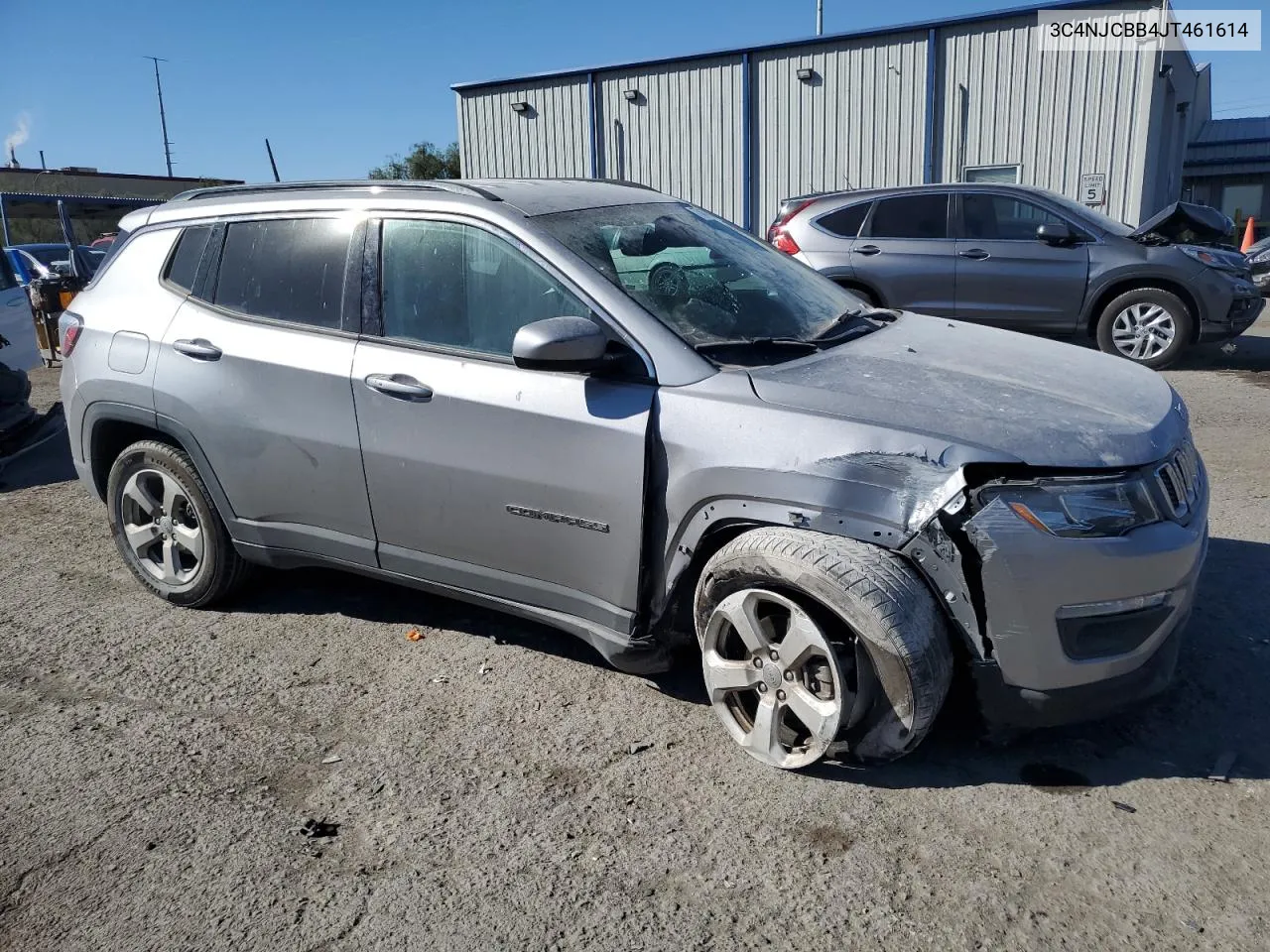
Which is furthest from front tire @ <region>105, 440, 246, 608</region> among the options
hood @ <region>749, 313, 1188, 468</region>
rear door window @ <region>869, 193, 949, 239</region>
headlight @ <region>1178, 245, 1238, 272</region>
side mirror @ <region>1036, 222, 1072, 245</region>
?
headlight @ <region>1178, 245, 1238, 272</region>

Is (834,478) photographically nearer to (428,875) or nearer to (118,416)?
(428,875)

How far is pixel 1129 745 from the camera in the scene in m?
3.07

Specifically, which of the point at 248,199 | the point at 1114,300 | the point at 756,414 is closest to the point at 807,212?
the point at 1114,300

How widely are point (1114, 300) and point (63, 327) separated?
884cm

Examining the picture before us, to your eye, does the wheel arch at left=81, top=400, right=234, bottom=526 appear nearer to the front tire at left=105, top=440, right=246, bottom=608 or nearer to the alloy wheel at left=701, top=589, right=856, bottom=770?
the front tire at left=105, top=440, right=246, bottom=608

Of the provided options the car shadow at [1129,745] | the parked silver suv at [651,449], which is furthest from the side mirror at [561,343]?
the car shadow at [1129,745]

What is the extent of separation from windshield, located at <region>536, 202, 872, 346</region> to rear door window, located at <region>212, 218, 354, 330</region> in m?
0.93

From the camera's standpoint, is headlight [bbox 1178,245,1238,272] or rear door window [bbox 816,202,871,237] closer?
headlight [bbox 1178,245,1238,272]

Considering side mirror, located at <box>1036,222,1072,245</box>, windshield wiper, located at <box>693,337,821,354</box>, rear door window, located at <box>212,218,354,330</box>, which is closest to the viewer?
windshield wiper, located at <box>693,337,821,354</box>

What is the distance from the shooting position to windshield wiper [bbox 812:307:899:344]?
3618 mm

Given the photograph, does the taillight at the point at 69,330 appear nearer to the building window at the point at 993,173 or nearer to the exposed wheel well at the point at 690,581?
the exposed wheel well at the point at 690,581

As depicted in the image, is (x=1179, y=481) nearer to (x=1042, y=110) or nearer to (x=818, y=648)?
(x=818, y=648)

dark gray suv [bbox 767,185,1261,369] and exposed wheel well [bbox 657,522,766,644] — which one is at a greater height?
dark gray suv [bbox 767,185,1261,369]

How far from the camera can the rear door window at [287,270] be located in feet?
12.6
